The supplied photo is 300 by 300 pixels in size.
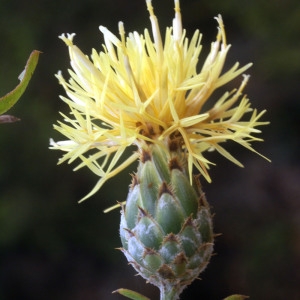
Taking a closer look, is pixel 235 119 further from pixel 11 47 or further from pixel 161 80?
pixel 11 47

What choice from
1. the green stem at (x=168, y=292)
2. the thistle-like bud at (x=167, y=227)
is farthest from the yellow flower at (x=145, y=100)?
the green stem at (x=168, y=292)

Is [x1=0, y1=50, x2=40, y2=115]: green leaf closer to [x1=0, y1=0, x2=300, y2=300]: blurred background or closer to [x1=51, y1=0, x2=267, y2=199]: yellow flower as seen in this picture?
[x1=51, y1=0, x2=267, y2=199]: yellow flower

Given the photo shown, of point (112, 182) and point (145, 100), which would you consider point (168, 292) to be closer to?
point (145, 100)

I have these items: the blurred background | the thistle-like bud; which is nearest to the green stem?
the thistle-like bud

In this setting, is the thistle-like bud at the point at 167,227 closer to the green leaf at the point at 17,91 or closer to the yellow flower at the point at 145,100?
the yellow flower at the point at 145,100

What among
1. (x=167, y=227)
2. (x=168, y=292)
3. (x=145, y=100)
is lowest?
(x=168, y=292)

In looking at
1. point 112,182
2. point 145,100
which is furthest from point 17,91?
point 112,182
